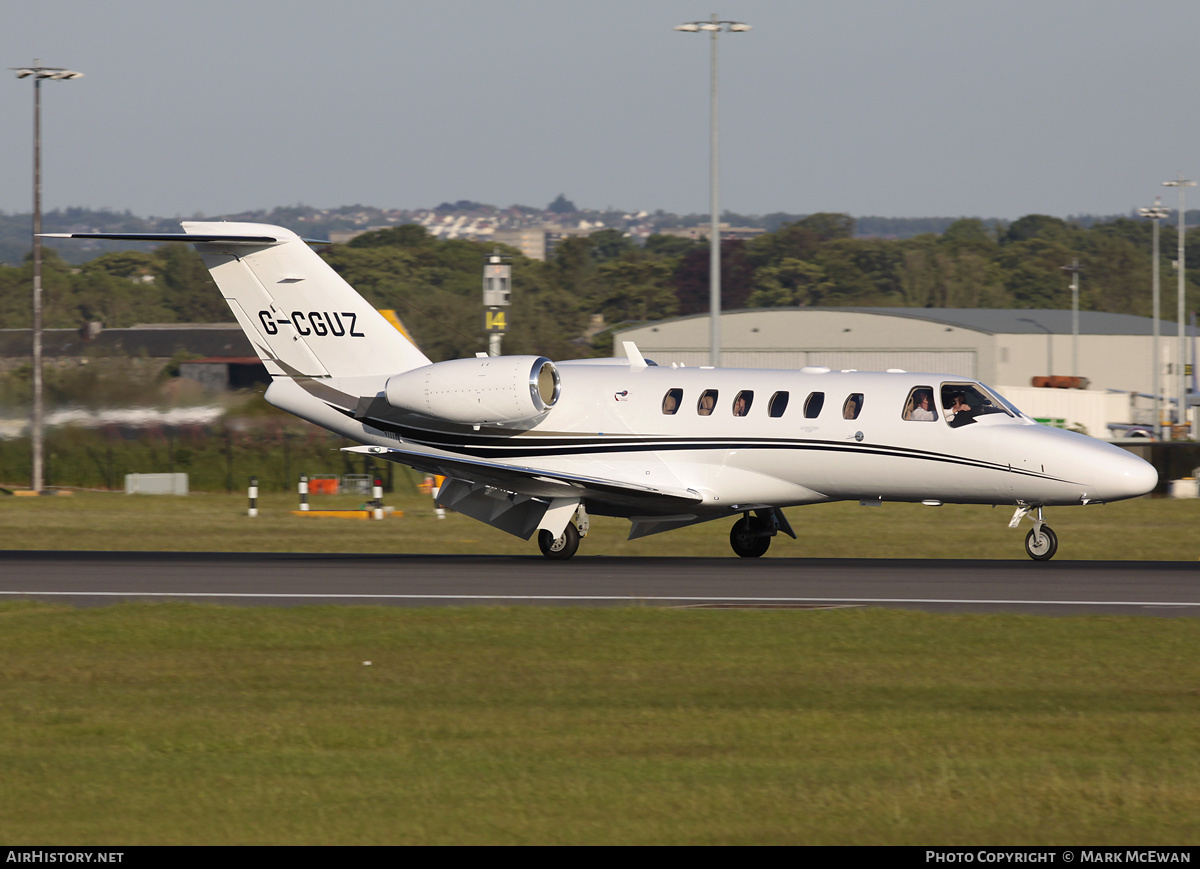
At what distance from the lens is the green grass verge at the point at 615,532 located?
27.2 metres

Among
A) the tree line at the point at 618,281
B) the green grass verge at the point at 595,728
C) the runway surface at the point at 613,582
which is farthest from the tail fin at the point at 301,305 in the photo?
the tree line at the point at 618,281

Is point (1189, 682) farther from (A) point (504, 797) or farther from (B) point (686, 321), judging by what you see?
(B) point (686, 321)

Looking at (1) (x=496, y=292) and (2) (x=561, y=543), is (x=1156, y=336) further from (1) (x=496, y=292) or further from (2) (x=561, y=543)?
(2) (x=561, y=543)

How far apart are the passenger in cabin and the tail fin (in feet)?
26.7

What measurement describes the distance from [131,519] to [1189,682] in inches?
1076

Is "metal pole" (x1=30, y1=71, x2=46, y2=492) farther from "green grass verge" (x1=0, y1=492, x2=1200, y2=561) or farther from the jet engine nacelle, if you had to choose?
the jet engine nacelle

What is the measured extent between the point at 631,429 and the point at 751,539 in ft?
9.41

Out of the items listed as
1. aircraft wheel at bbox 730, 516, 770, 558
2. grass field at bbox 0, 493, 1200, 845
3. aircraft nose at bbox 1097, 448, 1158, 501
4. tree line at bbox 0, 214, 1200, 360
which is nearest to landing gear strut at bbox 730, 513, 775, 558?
aircraft wheel at bbox 730, 516, 770, 558

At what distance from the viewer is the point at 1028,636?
47.1 ft

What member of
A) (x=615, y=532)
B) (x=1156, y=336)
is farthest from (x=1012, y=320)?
(x=615, y=532)

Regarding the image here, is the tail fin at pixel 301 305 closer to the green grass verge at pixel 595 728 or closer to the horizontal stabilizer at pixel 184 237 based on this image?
the horizontal stabilizer at pixel 184 237

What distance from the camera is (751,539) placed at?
80.5ft
